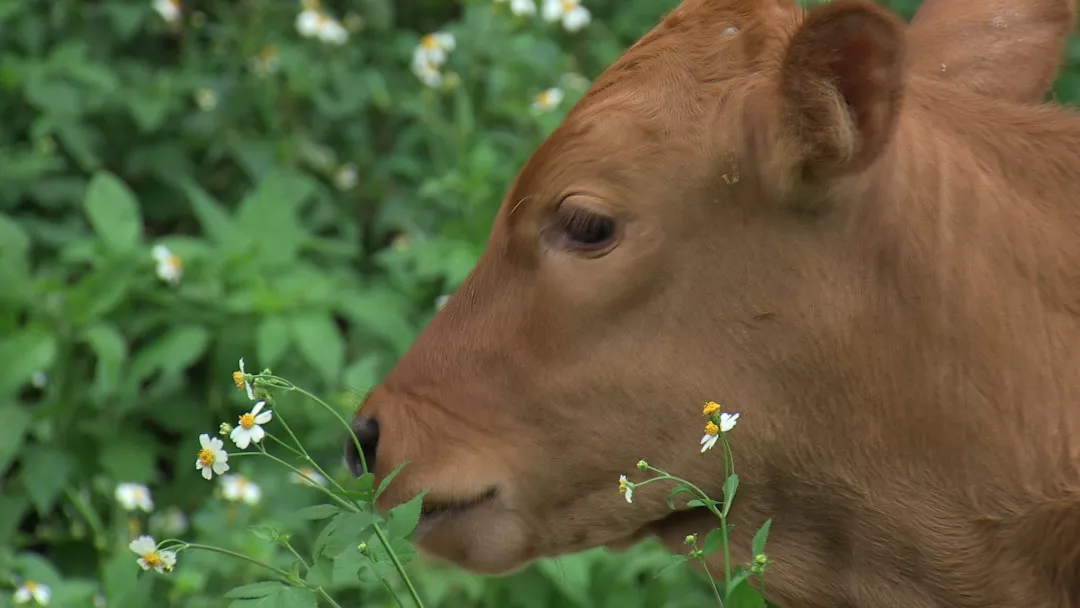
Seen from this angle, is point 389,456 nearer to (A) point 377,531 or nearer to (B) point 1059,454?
(A) point 377,531

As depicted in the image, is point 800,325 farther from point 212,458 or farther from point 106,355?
point 106,355

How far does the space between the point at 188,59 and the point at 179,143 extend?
36 cm

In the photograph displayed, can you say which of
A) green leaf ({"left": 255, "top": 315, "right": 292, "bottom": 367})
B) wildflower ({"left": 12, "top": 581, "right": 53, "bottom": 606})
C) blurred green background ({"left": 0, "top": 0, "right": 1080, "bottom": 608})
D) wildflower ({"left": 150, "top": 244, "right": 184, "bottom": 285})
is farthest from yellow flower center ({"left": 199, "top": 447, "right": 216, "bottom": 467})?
wildflower ({"left": 150, "top": 244, "right": 184, "bottom": 285})

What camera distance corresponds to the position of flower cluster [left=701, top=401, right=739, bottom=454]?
6.00 feet

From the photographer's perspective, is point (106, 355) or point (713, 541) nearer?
point (713, 541)

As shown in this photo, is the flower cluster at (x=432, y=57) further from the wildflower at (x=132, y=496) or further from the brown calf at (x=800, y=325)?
the brown calf at (x=800, y=325)

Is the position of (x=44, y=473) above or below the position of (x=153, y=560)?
below

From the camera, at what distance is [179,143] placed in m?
4.76

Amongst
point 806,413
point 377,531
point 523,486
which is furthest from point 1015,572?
point 377,531

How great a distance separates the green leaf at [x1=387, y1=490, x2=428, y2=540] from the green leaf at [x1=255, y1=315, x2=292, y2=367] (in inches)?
62.3

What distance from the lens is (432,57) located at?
4.37 m

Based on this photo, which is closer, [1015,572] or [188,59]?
[1015,572]

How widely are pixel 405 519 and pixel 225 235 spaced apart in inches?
84.1

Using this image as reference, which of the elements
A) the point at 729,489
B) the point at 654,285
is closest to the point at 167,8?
the point at 654,285
